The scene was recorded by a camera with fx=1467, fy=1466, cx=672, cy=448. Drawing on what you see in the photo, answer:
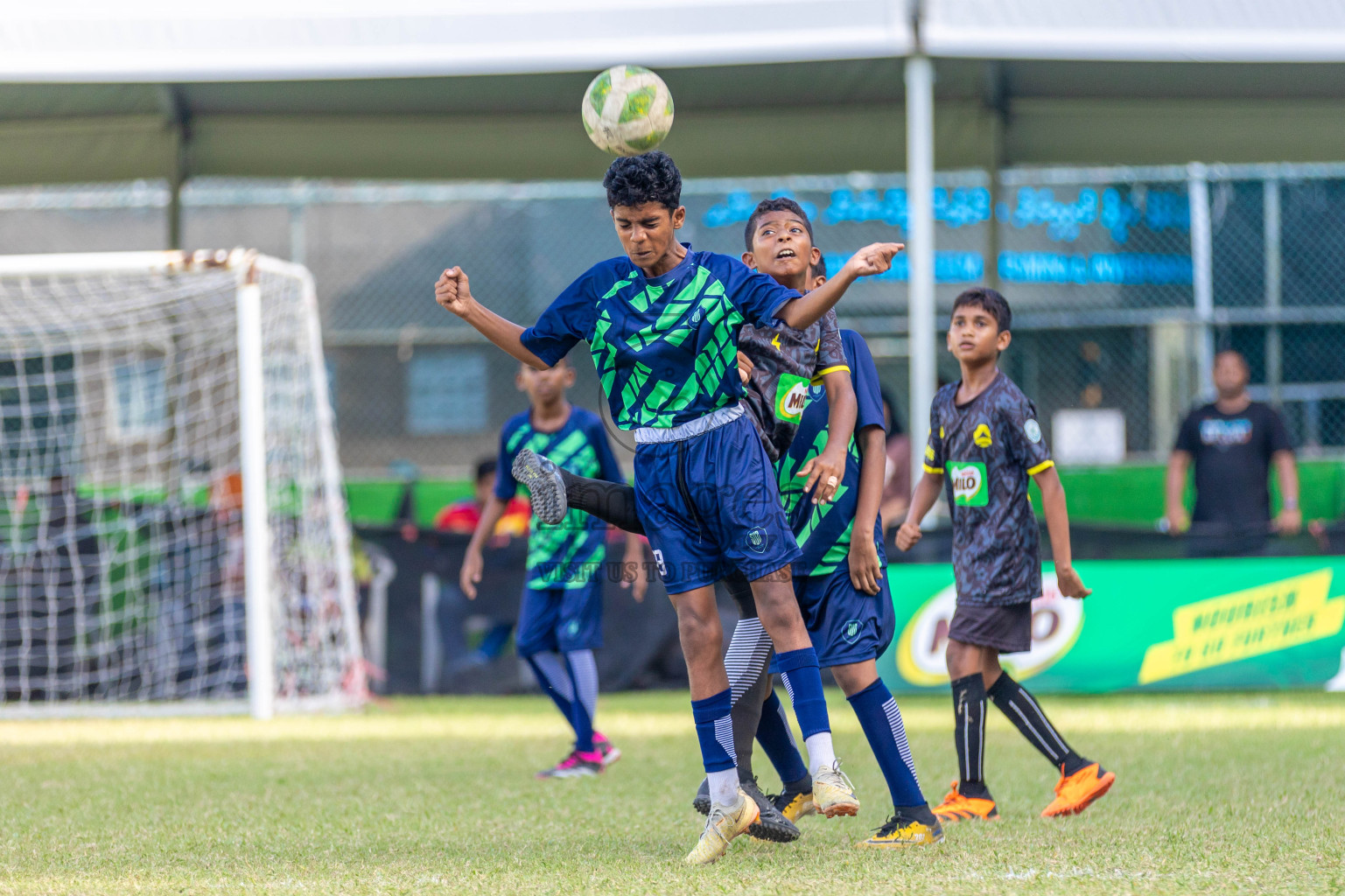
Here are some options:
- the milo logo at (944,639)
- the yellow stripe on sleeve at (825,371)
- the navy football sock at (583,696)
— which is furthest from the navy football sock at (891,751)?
the milo logo at (944,639)

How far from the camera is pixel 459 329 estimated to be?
1567 centimetres

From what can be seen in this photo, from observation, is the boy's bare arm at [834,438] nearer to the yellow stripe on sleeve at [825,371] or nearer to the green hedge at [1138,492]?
the yellow stripe on sleeve at [825,371]

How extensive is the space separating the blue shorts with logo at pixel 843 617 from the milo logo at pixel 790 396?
0.48 meters

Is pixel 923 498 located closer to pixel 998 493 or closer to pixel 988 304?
pixel 998 493

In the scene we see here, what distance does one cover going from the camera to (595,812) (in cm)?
515

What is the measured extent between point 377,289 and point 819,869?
13.5 metres

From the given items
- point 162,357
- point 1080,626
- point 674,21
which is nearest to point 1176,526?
point 1080,626

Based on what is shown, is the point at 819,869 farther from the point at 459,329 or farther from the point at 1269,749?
the point at 459,329

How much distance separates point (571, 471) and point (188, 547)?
14.7 ft

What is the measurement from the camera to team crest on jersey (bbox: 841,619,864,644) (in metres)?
4.30

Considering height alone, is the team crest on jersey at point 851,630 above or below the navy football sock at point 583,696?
above

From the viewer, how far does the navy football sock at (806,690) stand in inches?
157

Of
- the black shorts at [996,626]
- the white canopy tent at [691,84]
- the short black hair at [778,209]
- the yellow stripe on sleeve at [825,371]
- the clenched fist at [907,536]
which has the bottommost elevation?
the black shorts at [996,626]

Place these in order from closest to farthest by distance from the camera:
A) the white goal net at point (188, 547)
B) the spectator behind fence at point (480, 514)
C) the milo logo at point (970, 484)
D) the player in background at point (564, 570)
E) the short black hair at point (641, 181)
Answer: the short black hair at point (641, 181) → the milo logo at point (970, 484) → the player in background at point (564, 570) → the white goal net at point (188, 547) → the spectator behind fence at point (480, 514)
